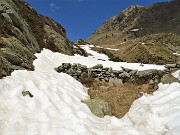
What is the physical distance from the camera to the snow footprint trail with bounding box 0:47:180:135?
1198 centimetres

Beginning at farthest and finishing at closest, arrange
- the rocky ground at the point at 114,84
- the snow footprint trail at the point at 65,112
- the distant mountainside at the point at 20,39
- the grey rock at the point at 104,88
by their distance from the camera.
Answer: the grey rock at the point at 104,88 → the distant mountainside at the point at 20,39 → the rocky ground at the point at 114,84 → the snow footprint trail at the point at 65,112

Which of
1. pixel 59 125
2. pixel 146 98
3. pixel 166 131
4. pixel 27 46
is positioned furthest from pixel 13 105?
pixel 27 46

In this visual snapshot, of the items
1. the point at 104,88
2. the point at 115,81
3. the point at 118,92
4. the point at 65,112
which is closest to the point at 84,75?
the point at 115,81

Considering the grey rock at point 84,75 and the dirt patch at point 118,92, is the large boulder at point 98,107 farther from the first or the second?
the grey rock at point 84,75

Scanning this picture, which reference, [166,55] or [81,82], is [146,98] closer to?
[81,82]

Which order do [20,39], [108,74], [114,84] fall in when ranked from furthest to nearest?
[108,74] → [20,39] → [114,84]

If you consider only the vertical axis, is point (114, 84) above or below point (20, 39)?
below

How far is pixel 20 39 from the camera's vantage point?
73.8 ft

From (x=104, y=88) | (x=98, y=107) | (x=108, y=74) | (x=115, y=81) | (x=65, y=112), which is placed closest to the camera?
(x=65, y=112)

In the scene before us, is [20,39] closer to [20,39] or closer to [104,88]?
[20,39]

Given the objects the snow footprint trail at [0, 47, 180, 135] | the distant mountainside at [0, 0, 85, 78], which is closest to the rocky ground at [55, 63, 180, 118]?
the snow footprint trail at [0, 47, 180, 135]

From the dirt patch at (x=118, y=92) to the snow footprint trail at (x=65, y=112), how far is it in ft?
1.78

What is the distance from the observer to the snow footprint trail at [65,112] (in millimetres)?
11984

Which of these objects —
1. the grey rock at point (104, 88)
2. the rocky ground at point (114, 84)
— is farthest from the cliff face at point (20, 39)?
the grey rock at point (104, 88)
